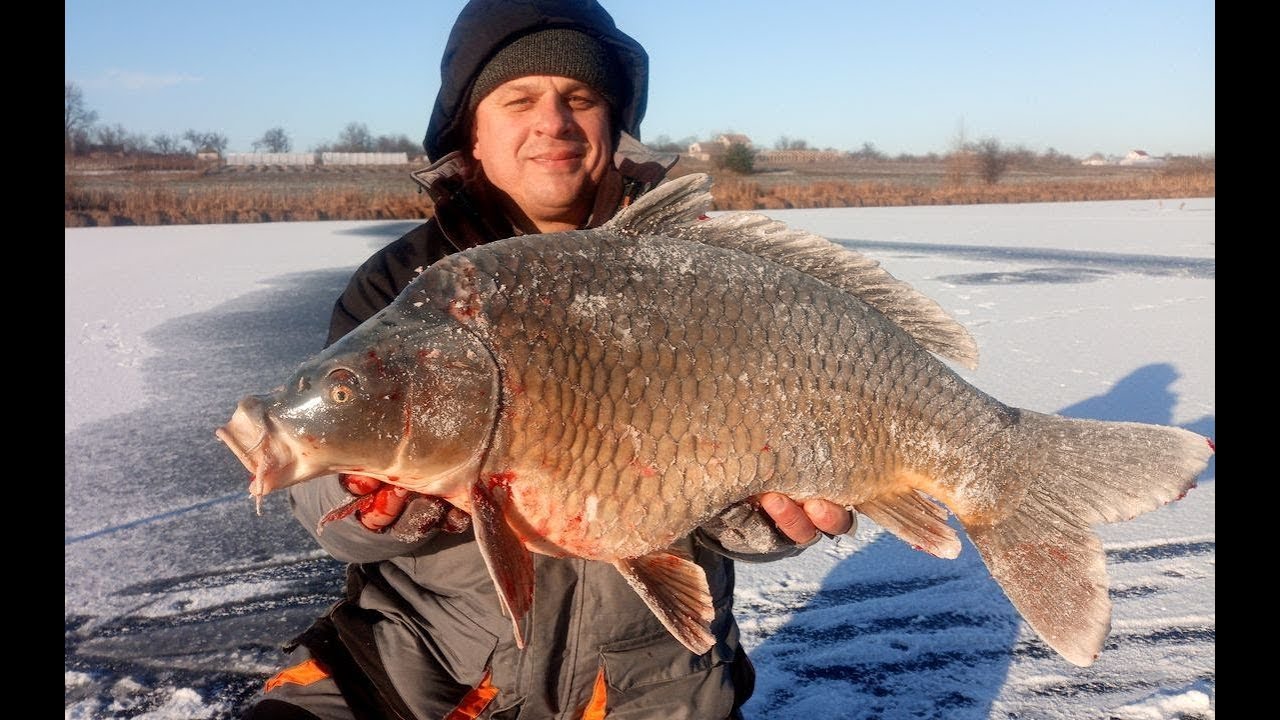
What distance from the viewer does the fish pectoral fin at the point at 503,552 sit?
1563 millimetres

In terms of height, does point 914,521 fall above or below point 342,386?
below

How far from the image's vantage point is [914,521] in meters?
1.90

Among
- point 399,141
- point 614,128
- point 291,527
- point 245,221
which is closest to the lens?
point 614,128

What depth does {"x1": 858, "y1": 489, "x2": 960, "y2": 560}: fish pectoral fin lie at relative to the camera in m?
1.89

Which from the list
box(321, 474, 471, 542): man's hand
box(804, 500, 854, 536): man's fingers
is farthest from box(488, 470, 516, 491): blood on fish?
box(804, 500, 854, 536): man's fingers

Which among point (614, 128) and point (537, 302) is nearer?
point (537, 302)

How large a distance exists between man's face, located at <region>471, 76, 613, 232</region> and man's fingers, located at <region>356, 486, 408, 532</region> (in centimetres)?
103

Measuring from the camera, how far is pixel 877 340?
1838mm

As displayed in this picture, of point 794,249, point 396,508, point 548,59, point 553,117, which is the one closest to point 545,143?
point 553,117

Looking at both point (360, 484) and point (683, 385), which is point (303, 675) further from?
point (683, 385)

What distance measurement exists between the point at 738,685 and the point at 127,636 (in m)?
2.05

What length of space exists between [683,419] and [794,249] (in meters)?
0.47
